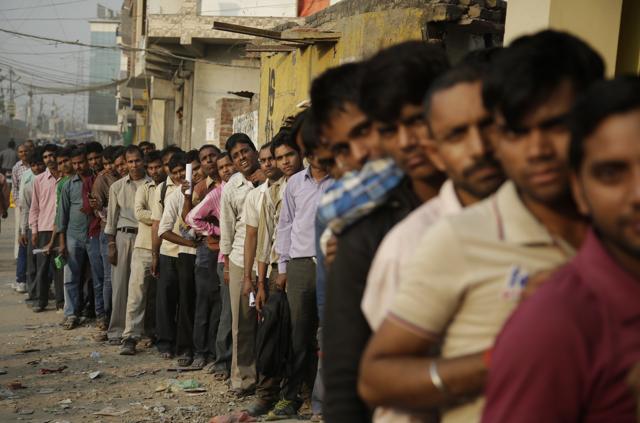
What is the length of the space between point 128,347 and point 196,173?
220 centimetres

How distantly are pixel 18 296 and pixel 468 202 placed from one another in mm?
12845

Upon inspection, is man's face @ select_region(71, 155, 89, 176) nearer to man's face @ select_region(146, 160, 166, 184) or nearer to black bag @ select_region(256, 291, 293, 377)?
man's face @ select_region(146, 160, 166, 184)

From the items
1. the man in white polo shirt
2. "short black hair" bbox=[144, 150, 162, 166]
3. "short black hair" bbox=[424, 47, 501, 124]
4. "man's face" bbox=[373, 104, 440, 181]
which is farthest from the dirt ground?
the man in white polo shirt

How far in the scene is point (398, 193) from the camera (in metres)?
2.49

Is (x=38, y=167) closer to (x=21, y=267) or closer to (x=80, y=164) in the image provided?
(x=21, y=267)

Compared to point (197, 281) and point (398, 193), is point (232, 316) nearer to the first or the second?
point (197, 281)

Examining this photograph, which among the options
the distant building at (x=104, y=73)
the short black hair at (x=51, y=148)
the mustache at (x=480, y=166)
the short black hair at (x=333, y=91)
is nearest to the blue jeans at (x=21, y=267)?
the short black hair at (x=51, y=148)

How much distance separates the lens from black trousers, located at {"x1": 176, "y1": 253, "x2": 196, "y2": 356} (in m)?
9.27

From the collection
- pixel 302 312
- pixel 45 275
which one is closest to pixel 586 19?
pixel 302 312

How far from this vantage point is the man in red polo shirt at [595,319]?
1.52 m

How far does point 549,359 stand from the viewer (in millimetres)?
1509

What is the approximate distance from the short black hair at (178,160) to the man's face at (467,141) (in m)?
7.32

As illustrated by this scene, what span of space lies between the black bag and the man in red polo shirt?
524 cm

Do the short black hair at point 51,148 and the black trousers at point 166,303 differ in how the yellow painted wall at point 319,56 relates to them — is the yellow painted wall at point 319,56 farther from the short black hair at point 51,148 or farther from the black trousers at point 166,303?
the short black hair at point 51,148
